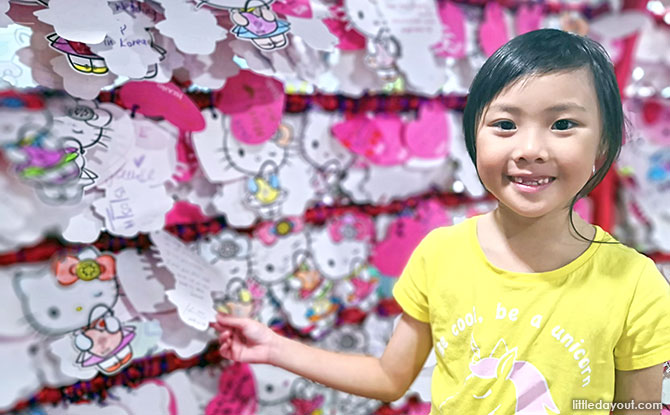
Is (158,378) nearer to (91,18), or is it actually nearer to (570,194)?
(91,18)

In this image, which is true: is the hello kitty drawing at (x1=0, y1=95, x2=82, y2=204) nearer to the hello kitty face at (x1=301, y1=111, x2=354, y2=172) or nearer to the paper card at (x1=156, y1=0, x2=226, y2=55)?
the paper card at (x1=156, y1=0, x2=226, y2=55)

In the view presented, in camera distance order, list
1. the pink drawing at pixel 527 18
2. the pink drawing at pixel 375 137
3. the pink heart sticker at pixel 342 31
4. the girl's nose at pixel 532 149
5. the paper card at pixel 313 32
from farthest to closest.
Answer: the pink drawing at pixel 527 18
the pink drawing at pixel 375 137
the pink heart sticker at pixel 342 31
the paper card at pixel 313 32
the girl's nose at pixel 532 149

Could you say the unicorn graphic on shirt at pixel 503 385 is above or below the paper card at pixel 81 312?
above

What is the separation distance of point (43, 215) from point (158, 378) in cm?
30

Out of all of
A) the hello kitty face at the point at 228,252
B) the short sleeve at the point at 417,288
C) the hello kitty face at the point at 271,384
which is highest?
the short sleeve at the point at 417,288

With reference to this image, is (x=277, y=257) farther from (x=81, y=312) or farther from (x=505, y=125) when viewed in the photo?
(x=505, y=125)

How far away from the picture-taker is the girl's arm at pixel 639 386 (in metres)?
0.47

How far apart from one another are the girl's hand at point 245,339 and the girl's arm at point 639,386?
1.26 feet

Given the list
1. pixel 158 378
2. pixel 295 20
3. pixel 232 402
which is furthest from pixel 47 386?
pixel 295 20

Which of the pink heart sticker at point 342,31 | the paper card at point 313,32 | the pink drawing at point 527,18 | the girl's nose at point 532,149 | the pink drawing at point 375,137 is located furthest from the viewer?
the pink drawing at point 527,18

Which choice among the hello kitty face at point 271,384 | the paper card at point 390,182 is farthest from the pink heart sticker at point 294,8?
the hello kitty face at point 271,384

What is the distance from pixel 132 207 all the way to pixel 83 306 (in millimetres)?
139

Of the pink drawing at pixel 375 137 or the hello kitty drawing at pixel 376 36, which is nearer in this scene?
the hello kitty drawing at pixel 376 36

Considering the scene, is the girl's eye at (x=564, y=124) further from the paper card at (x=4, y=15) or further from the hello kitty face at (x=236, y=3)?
the paper card at (x=4, y=15)
